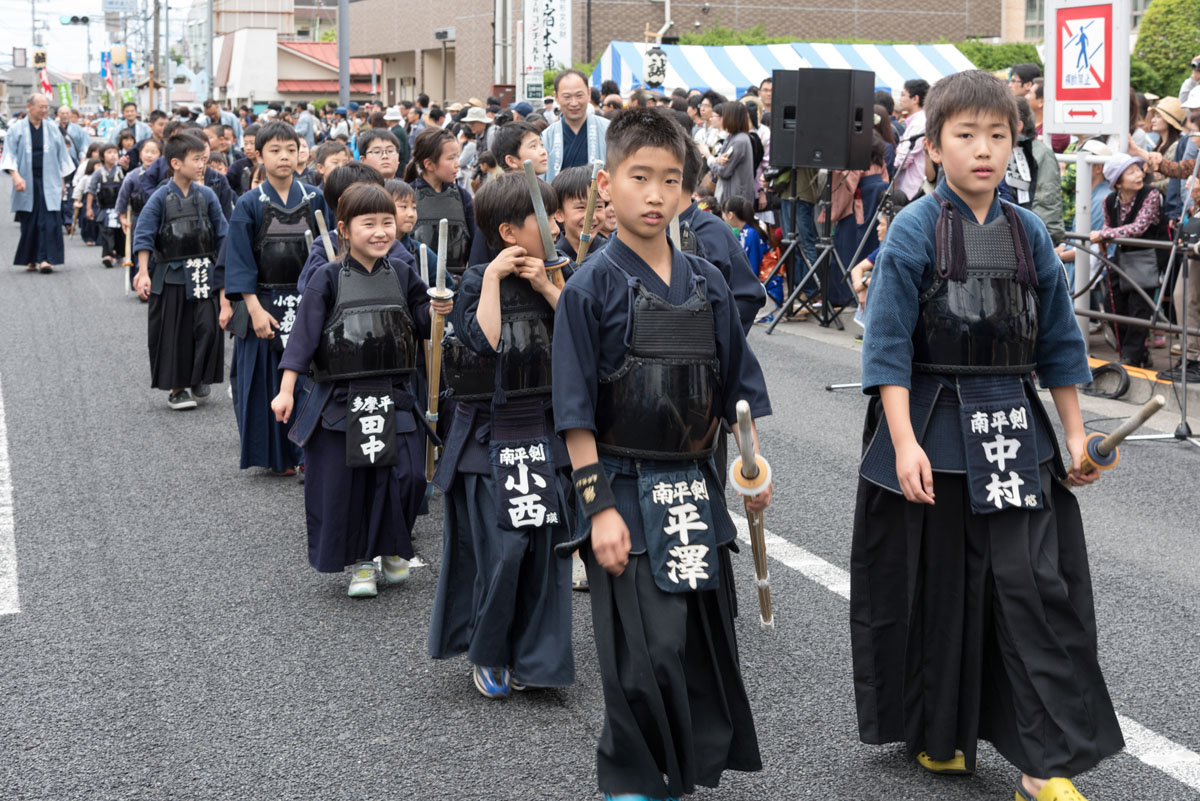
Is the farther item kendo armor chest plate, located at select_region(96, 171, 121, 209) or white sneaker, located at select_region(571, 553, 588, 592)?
kendo armor chest plate, located at select_region(96, 171, 121, 209)

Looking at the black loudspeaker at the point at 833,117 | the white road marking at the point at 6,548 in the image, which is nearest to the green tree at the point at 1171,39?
the black loudspeaker at the point at 833,117

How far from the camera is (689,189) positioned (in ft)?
15.4

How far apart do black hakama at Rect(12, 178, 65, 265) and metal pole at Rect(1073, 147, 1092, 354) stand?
13.5m

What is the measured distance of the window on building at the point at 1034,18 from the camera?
53.1m

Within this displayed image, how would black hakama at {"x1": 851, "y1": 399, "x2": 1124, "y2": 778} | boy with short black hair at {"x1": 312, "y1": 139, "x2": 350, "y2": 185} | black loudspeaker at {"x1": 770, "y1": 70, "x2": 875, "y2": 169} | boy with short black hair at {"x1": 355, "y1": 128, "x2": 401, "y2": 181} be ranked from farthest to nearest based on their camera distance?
1. black loudspeaker at {"x1": 770, "y1": 70, "x2": 875, "y2": 169}
2. boy with short black hair at {"x1": 312, "y1": 139, "x2": 350, "y2": 185}
3. boy with short black hair at {"x1": 355, "y1": 128, "x2": 401, "y2": 181}
4. black hakama at {"x1": 851, "y1": 399, "x2": 1124, "y2": 778}

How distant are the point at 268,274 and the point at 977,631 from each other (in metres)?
4.93

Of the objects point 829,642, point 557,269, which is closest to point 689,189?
point 557,269

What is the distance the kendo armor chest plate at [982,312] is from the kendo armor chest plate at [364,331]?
2536 mm

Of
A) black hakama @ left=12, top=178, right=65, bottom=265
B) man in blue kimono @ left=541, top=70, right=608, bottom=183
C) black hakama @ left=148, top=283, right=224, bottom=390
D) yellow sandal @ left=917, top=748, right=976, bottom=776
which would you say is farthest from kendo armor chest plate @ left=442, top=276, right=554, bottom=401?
black hakama @ left=12, top=178, right=65, bottom=265

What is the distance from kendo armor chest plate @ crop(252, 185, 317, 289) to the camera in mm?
7500

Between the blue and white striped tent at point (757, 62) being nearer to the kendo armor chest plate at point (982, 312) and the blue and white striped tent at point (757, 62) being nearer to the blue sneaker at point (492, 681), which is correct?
the blue sneaker at point (492, 681)

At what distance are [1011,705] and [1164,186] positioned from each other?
7.08m

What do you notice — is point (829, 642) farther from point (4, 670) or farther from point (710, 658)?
point (4, 670)

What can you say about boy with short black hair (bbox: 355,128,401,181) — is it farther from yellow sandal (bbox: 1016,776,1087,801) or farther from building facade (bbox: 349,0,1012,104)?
building facade (bbox: 349,0,1012,104)
